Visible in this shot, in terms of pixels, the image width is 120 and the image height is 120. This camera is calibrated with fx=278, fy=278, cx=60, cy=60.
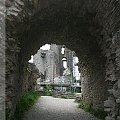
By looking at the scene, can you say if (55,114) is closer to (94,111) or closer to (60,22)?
(94,111)

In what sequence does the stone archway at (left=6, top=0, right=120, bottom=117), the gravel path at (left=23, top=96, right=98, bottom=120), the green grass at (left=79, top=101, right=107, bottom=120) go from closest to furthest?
the stone archway at (left=6, top=0, right=120, bottom=117) → the green grass at (left=79, top=101, right=107, bottom=120) → the gravel path at (left=23, top=96, right=98, bottom=120)

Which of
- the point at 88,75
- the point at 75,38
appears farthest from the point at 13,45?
the point at 88,75

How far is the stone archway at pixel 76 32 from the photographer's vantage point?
548 cm

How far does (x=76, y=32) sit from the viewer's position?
8.32 m

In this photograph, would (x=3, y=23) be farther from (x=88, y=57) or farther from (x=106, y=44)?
(x=88, y=57)

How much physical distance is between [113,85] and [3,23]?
2479 mm

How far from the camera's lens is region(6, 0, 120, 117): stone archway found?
5477 mm

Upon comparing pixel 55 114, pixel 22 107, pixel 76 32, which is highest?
pixel 76 32

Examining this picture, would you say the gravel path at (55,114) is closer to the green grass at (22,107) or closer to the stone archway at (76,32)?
the green grass at (22,107)

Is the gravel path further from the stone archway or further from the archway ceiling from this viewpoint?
the archway ceiling

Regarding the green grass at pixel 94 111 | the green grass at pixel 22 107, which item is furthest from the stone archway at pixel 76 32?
the green grass at pixel 22 107

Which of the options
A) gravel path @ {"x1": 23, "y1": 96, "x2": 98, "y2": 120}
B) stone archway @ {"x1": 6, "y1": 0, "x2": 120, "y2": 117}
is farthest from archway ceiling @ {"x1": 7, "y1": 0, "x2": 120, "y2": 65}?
gravel path @ {"x1": 23, "y1": 96, "x2": 98, "y2": 120}

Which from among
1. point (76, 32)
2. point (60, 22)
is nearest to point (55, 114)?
point (76, 32)

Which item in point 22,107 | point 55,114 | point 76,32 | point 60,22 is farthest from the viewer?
point 55,114
